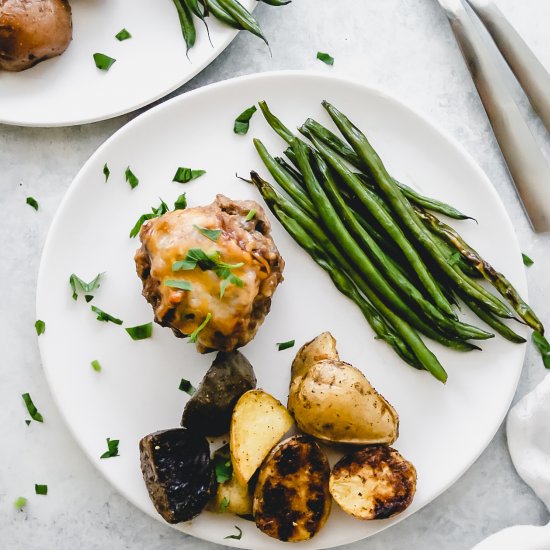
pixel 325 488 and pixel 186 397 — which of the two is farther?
pixel 186 397

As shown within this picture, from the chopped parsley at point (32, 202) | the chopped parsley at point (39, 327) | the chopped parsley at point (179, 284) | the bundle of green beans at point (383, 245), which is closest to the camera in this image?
the chopped parsley at point (179, 284)

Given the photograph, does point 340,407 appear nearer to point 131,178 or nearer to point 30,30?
point 131,178

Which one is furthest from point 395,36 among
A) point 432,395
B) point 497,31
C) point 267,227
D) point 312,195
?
point 432,395

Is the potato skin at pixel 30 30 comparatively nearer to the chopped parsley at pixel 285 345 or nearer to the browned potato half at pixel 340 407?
the chopped parsley at pixel 285 345

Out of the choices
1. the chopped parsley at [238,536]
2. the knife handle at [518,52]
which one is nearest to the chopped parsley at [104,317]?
the chopped parsley at [238,536]

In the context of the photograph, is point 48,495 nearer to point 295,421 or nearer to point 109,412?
point 109,412

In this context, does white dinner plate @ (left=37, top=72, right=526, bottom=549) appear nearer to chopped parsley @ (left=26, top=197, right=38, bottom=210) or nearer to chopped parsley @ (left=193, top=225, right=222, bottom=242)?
chopped parsley @ (left=26, top=197, right=38, bottom=210)


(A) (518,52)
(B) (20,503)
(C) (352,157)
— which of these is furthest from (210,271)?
(A) (518,52)
